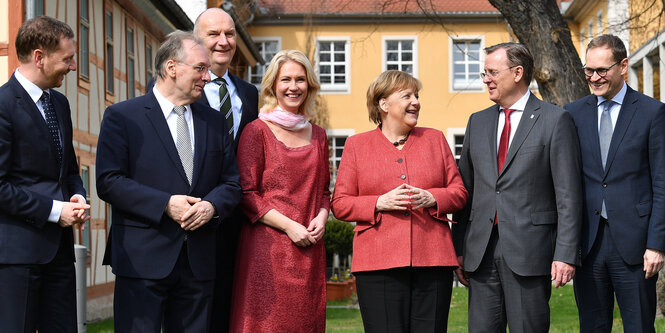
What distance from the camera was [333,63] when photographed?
106ft

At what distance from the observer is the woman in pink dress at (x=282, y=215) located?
5496 millimetres

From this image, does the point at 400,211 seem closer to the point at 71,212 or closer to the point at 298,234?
the point at 298,234

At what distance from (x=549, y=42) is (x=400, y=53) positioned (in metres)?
22.2

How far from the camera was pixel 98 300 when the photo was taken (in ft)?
53.4

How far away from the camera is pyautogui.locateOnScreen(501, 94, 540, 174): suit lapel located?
5.51m

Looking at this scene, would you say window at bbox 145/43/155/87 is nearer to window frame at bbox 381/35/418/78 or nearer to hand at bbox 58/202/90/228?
window frame at bbox 381/35/418/78

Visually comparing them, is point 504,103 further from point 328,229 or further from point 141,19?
point 328,229

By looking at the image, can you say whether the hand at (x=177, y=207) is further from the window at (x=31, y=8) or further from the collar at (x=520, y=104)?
the window at (x=31, y=8)

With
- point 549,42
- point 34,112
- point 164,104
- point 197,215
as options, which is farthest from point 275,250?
point 549,42

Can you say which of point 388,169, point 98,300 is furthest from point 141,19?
point 388,169

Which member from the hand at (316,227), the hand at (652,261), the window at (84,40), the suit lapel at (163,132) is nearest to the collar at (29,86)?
the suit lapel at (163,132)

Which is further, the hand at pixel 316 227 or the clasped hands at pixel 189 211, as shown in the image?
the hand at pixel 316 227

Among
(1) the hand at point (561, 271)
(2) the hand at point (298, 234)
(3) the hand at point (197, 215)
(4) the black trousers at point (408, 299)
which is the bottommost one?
(4) the black trousers at point (408, 299)

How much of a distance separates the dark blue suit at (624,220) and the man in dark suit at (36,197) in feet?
10.0
